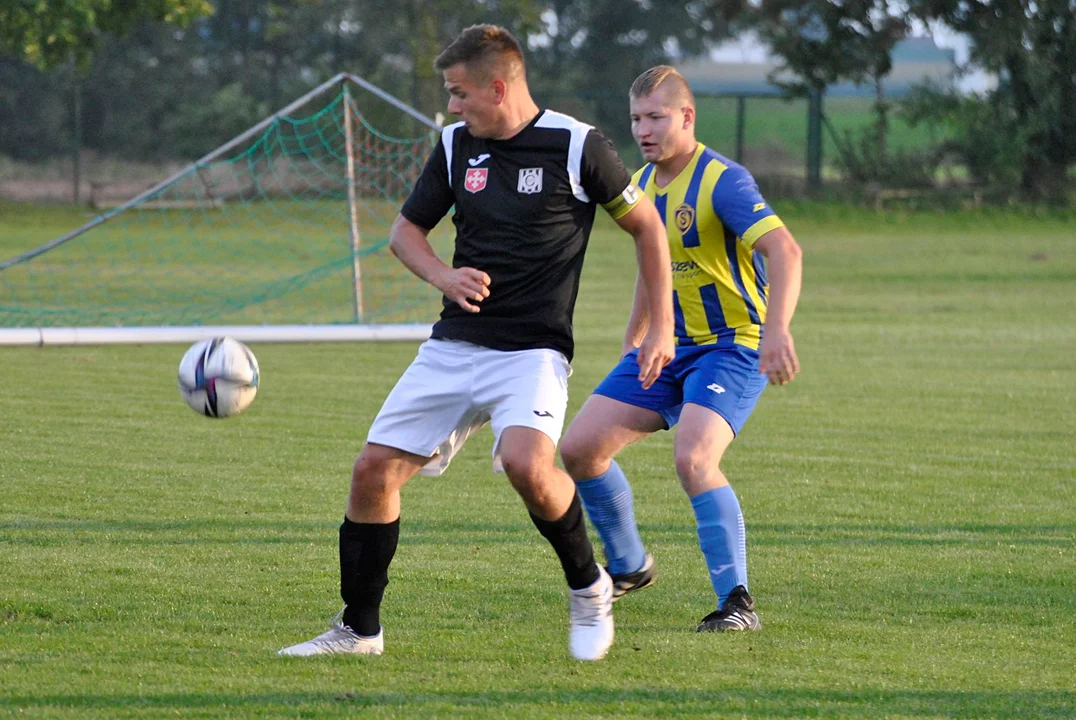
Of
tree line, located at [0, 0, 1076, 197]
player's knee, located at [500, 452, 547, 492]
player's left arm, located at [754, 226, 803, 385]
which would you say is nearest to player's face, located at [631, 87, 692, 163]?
player's left arm, located at [754, 226, 803, 385]

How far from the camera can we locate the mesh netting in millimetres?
16125

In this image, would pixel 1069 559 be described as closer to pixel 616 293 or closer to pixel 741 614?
pixel 741 614

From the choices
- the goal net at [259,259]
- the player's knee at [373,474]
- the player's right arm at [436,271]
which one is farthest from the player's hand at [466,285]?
the goal net at [259,259]

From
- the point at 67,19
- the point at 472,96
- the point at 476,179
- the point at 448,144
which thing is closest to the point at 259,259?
the point at 67,19

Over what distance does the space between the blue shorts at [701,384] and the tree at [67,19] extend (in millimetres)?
15781

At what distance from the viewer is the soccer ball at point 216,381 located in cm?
535

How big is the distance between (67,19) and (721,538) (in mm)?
16946

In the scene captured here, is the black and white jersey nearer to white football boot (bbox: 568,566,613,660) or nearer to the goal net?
white football boot (bbox: 568,566,613,660)

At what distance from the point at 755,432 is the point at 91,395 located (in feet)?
14.6

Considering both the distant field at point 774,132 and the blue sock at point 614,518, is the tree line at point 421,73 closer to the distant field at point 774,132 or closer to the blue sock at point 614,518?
the distant field at point 774,132

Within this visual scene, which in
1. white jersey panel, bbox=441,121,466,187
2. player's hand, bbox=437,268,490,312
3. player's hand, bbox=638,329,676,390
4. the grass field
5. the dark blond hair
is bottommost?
the grass field

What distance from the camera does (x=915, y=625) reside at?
16.0ft

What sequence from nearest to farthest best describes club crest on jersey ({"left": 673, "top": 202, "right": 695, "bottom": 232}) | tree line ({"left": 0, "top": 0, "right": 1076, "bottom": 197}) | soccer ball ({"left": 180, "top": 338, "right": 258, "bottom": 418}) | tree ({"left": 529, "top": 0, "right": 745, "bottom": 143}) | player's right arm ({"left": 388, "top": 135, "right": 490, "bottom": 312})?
player's right arm ({"left": 388, "top": 135, "right": 490, "bottom": 312}), club crest on jersey ({"left": 673, "top": 202, "right": 695, "bottom": 232}), soccer ball ({"left": 180, "top": 338, "right": 258, "bottom": 418}), tree line ({"left": 0, "top": 0, "right": 1076, "bottom": 197}), tree ({"left": 529, "top": 0, "right": 745, "bottom": 143})

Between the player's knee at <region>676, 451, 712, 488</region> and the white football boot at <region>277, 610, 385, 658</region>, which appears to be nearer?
the white football boot at <region>277, 610, 385, 658</region>
